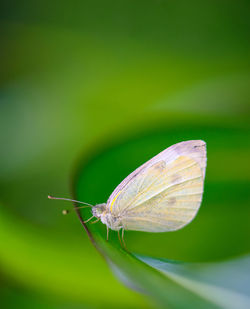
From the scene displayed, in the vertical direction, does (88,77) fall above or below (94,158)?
above

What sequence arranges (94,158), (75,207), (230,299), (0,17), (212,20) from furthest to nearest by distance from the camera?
(212,20), (0,17), (94,158), (75,207), (230,299)

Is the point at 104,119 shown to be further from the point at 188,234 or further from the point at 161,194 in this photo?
the point at 188,234

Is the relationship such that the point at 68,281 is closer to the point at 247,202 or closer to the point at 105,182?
the point at 105,182

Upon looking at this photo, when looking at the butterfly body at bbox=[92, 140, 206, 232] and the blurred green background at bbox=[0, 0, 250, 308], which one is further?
the butterfly body at bbox=[92, 140, 206, 232]

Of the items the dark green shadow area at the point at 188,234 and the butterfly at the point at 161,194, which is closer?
the dark green shadow area at the point at 188,234

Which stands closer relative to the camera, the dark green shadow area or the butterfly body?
the dark green shadow area

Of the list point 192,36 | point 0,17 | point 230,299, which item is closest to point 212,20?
point 192,36
